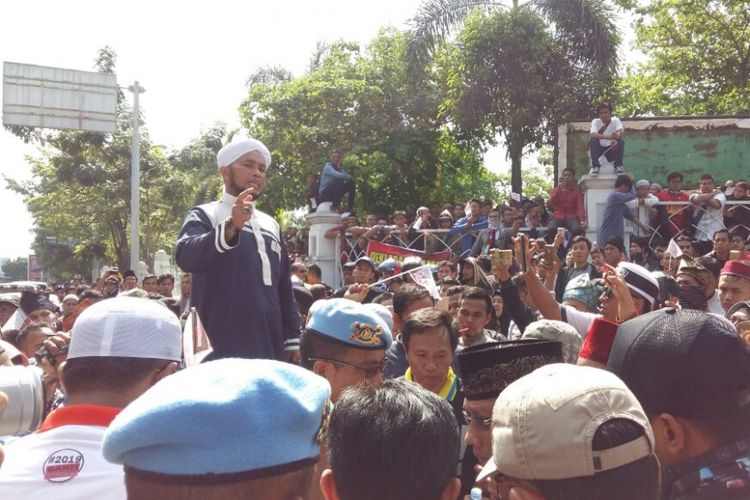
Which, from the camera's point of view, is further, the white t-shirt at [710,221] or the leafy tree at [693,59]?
the leafy tree at [693,59]

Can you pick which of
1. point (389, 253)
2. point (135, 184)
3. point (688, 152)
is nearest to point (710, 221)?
point (389, 253)

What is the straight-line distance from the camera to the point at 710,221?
12.2 metres

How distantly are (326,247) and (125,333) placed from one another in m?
14.0

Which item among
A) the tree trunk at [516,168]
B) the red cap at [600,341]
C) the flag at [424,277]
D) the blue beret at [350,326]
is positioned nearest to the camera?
the red cap at [600,341]

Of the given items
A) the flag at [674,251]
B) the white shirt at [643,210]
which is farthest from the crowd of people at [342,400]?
the white shirt at [643,210]

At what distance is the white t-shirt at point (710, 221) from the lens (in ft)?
39.9

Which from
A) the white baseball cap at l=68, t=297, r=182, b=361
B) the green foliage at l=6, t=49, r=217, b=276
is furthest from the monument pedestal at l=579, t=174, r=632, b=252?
the green foliage at l=6, t=49, r=217, b=276

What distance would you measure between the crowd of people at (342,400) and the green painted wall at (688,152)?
1333cm

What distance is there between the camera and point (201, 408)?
139cm

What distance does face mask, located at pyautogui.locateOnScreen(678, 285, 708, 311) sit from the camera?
629cm

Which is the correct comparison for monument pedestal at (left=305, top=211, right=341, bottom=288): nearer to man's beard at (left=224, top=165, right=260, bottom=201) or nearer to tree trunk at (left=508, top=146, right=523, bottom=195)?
tree trunk at (left=508, top=146, right=523, bottom=195)

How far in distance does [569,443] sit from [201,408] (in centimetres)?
73

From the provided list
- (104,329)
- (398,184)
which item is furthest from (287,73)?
(104,329)

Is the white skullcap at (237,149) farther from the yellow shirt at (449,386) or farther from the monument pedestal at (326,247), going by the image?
the monument pedestal at (326,247)
